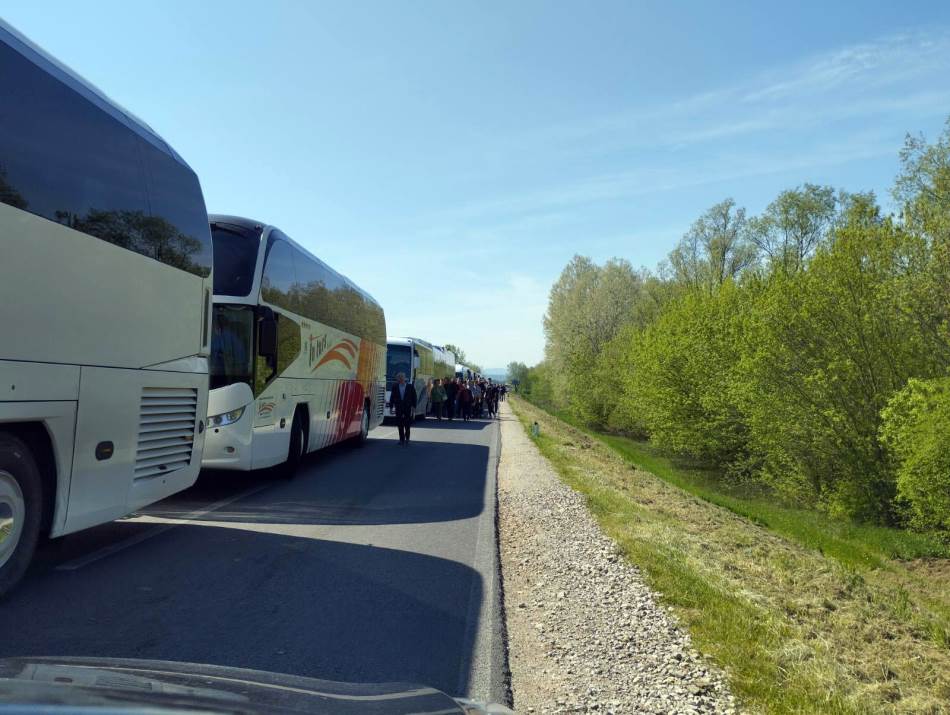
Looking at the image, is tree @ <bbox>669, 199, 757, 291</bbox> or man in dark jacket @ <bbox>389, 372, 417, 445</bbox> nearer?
man in dark jacket @ <bbox>389, 372, 417, 445</bbox>

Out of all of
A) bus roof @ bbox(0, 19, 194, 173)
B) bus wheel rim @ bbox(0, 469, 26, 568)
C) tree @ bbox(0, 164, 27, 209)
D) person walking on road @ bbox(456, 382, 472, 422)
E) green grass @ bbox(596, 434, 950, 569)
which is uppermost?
bus roof @ bbox(0, 19, 194, 173)

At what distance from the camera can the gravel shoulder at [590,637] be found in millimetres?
4176

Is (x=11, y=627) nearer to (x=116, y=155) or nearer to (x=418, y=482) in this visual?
(x=116, y=155)

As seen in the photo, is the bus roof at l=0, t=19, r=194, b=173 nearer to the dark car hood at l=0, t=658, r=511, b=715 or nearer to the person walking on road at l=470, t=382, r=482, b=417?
the dark car hood at l=0, t=658, r=511, b=715

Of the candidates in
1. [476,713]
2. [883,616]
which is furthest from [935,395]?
[476,713]

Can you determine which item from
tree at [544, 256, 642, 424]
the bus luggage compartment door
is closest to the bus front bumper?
the bus luggage compartment door

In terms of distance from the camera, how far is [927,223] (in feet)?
52.7

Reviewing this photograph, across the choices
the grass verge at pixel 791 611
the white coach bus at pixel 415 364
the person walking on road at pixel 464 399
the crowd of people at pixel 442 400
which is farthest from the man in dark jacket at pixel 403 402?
the person walking on road at pixel 464 399

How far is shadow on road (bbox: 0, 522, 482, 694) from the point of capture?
4355mm

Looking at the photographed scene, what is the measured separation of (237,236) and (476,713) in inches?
380

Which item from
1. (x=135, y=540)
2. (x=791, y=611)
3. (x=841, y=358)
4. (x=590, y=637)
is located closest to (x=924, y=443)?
(x=841, y=358)

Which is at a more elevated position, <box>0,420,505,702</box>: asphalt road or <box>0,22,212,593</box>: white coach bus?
<box>0,22,212,593</box>: white coach bus

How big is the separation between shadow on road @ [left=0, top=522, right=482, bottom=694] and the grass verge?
183 centimetres

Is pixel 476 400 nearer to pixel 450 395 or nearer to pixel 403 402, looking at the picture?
pixel 450 395
